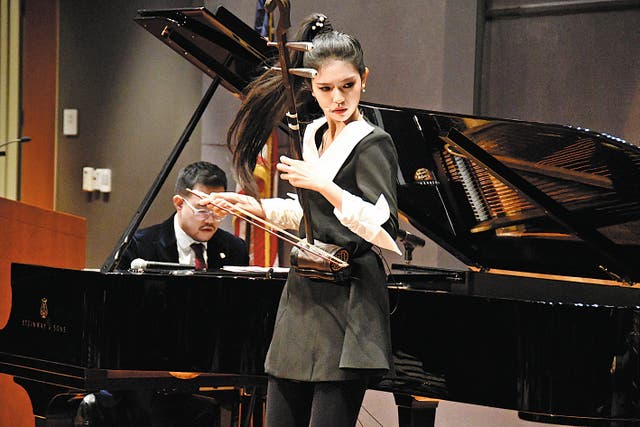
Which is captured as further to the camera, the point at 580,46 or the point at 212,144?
the point at 212,144

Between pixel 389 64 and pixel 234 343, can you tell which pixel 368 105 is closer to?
pixel 234 343

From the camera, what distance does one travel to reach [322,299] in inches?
82.5

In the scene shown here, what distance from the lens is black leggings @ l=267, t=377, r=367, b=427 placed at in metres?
2.04

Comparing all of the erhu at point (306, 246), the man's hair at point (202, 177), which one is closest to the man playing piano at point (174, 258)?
the man's hair at point (202, 177)

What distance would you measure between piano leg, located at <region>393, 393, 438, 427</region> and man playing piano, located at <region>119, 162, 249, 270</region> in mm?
1007

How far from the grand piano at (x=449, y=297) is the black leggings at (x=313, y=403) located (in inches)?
37.0

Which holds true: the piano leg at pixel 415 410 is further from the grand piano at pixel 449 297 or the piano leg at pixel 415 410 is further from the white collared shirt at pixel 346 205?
the white collared shirt at pixel 346 205

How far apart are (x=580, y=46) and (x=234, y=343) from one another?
265cm

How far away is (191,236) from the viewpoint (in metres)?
3.95

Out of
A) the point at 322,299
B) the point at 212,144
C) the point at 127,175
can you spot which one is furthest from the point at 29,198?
the point at 322,299

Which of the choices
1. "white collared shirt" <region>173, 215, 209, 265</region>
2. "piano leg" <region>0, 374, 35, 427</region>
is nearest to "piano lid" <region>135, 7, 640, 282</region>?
"white collared shirt" <region>173, 215, 209, 265</region>

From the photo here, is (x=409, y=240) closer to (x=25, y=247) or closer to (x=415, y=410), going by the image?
(x=415, y=410)

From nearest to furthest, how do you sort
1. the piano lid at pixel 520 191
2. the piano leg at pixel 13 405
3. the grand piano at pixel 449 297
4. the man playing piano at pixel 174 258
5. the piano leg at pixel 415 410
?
the grand piano at pixel 449 297, the piano lid at pixel 520 191, the piano leg at pixel 415 410, the man playing piano at pixel 174 258, the piano leg at pixel 13 405

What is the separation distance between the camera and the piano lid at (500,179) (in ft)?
10.2
